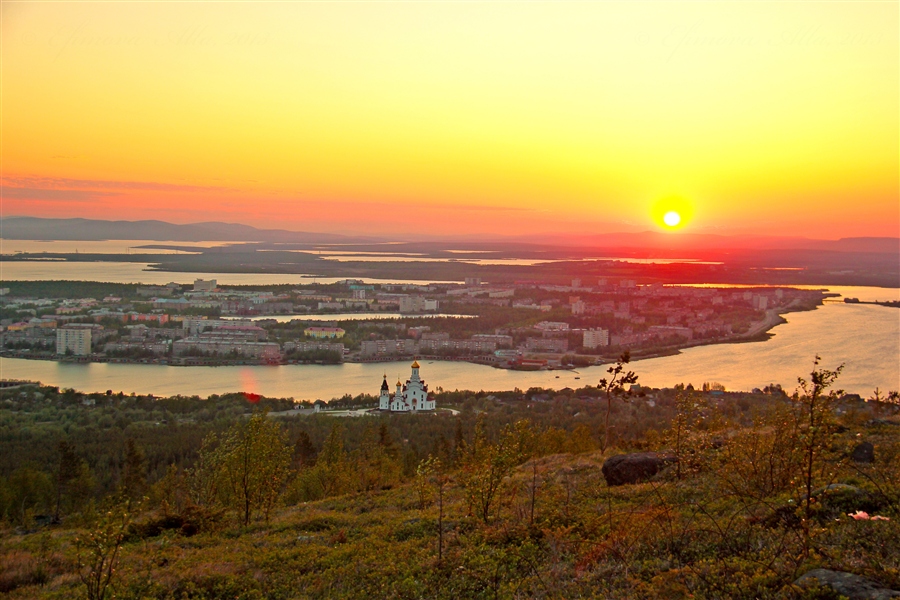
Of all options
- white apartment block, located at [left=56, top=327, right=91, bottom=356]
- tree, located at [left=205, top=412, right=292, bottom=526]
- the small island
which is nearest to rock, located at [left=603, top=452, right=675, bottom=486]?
tree, located at [left=205, top=412, right=292, bottom=526]

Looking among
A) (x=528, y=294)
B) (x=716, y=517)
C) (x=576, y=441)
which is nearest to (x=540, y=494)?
(x=716, y=517)

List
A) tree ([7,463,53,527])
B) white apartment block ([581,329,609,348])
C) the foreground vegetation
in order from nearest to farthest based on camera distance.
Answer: the foreground vegetation < tree ([7,463,53,527]) < white apartment block ([581,329,609,348])

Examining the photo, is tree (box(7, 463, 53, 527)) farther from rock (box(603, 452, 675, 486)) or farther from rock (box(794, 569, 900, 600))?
rock (box(794, 569, 900, 600))

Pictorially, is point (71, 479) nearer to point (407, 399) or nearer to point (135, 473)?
point (135, 473)

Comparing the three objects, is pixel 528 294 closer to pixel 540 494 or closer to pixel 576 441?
pixel 576 441

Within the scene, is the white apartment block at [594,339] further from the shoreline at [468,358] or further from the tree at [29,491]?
the tree at [29,491]

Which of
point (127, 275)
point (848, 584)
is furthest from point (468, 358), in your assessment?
point (127, 275)

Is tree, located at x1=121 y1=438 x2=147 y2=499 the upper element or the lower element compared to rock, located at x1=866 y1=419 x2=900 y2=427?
lower

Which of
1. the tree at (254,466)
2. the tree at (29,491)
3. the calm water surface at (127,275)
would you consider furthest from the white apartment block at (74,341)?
the tree at (254,466)
